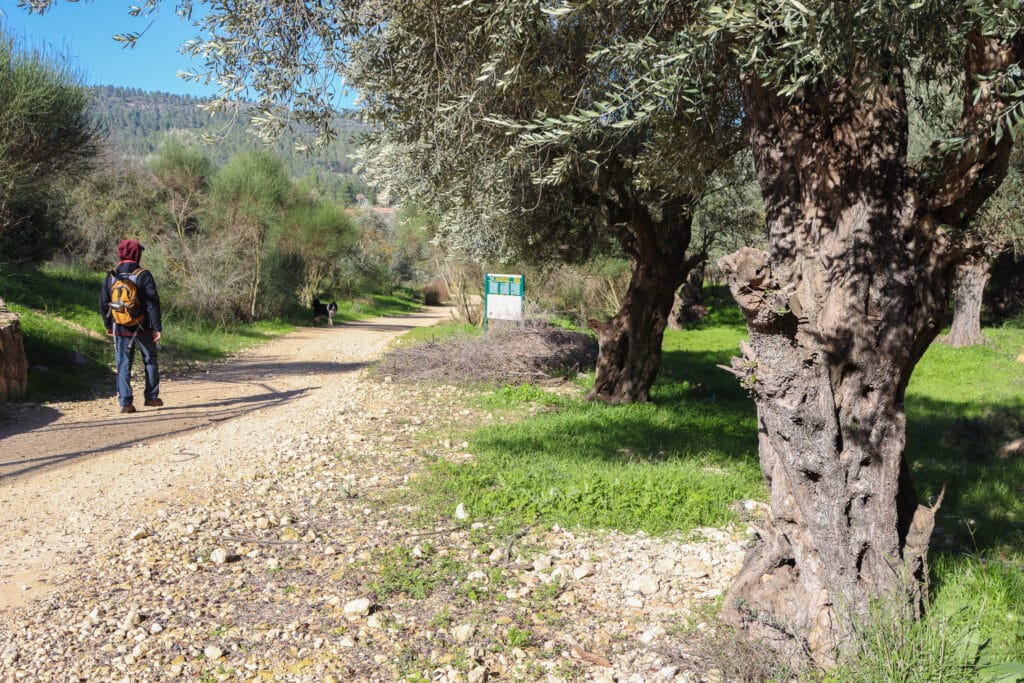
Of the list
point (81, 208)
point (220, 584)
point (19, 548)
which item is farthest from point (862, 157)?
point (81, 208)

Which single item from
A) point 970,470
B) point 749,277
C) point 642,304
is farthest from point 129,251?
point 970,470

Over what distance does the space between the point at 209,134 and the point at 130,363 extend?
4.43 m

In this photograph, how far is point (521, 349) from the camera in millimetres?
11570

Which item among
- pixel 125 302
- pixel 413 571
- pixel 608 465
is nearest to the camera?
pixel 413 571

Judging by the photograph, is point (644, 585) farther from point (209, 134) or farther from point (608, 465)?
point (209, 134)

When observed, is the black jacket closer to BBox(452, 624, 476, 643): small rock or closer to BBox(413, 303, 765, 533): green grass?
BBox(413, 303, 765, 533): green grass

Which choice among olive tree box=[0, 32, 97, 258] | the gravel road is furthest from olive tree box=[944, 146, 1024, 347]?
olive tree box=[0, 32, 97, 258]

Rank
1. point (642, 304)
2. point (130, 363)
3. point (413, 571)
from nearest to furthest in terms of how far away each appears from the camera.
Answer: point (413, 571), point (130, 363), point (642, 304)

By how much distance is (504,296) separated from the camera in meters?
13.6

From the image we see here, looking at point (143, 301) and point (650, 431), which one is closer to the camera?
point (650, 431)

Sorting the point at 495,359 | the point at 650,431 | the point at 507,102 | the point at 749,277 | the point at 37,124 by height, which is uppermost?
the point at 37,124

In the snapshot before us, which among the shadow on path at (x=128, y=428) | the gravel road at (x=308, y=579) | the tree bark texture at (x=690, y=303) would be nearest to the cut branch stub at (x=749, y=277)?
the gravel road at (x=308, y=579)

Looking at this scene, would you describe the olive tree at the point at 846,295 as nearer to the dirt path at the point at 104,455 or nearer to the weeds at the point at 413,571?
the weeds at the point at 413,571

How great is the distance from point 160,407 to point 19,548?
15.8 ft
